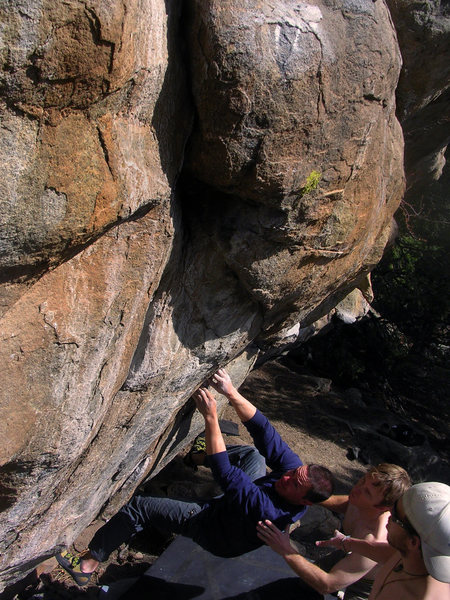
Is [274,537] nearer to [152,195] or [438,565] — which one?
[438,565]

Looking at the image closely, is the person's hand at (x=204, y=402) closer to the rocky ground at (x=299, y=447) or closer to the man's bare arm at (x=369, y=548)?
the man's bare arm at (x=369, y=548)

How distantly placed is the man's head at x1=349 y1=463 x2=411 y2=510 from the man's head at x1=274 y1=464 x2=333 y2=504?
8.4 inches

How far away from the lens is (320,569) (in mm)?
3086

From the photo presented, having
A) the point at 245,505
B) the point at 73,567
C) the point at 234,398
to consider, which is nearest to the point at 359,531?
the point at 245,505

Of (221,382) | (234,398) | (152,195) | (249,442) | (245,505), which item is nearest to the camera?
(152,195)

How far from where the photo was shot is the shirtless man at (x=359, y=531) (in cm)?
302

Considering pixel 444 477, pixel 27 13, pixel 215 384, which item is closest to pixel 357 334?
pixel 444 477

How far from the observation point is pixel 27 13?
174cm

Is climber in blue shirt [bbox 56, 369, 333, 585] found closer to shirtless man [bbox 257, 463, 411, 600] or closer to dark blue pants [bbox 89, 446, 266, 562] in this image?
dark blue pants [bbox 89, 446, 266, 562]

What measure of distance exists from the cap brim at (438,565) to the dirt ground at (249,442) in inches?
107

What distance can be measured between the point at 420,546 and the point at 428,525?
117mm

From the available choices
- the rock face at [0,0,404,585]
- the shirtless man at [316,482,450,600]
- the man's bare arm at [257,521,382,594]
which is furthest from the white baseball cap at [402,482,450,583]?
the rock face at [0,0,404,585]

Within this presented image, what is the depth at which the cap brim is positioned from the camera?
226 cm

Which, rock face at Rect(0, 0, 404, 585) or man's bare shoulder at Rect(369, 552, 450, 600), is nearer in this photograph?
rock face at Rect(0, 0, 404, 585)
